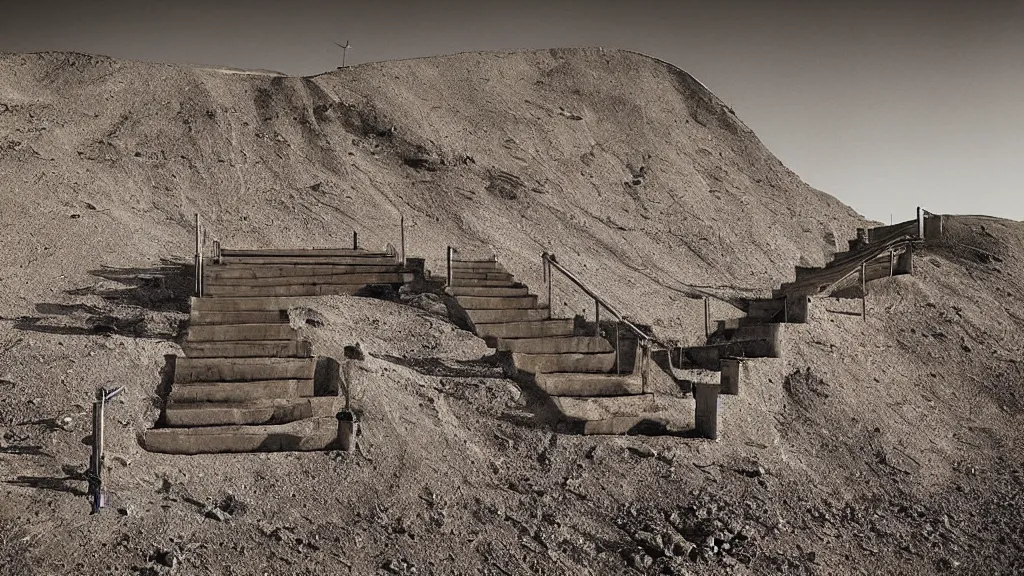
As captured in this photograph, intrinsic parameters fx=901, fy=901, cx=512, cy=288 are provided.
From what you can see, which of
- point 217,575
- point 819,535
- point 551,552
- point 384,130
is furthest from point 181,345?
point 384,130

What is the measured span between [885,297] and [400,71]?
19343mm

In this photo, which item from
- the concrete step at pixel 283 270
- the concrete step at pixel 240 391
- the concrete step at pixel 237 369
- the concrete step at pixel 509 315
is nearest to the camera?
the concrete step at pixel 240 391

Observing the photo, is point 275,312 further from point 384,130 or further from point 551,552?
point 384,130

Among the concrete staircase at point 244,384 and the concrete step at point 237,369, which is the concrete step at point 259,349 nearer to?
the concrete staircase at point 244,384

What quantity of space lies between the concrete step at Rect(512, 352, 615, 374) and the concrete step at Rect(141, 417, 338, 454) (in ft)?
9.10

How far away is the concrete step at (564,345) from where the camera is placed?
12.0m

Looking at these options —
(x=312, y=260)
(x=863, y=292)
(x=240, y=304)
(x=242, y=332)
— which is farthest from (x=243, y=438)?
(x=863, y=292)

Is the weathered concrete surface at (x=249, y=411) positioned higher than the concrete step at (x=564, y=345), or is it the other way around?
the concrete step at (x=564, y=345)

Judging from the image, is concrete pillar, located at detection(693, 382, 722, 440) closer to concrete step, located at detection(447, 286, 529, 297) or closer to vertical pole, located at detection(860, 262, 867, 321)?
concrete step, located at detection(447, 286, 529, 297)

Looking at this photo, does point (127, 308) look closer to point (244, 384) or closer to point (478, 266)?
point (244, 384)

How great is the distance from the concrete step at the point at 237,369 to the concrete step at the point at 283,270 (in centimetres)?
317

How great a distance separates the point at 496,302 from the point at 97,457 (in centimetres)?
616

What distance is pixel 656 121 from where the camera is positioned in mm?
30359

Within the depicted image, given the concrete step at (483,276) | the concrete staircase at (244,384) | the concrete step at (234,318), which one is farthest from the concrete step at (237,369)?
the concrete step at (483,276)
